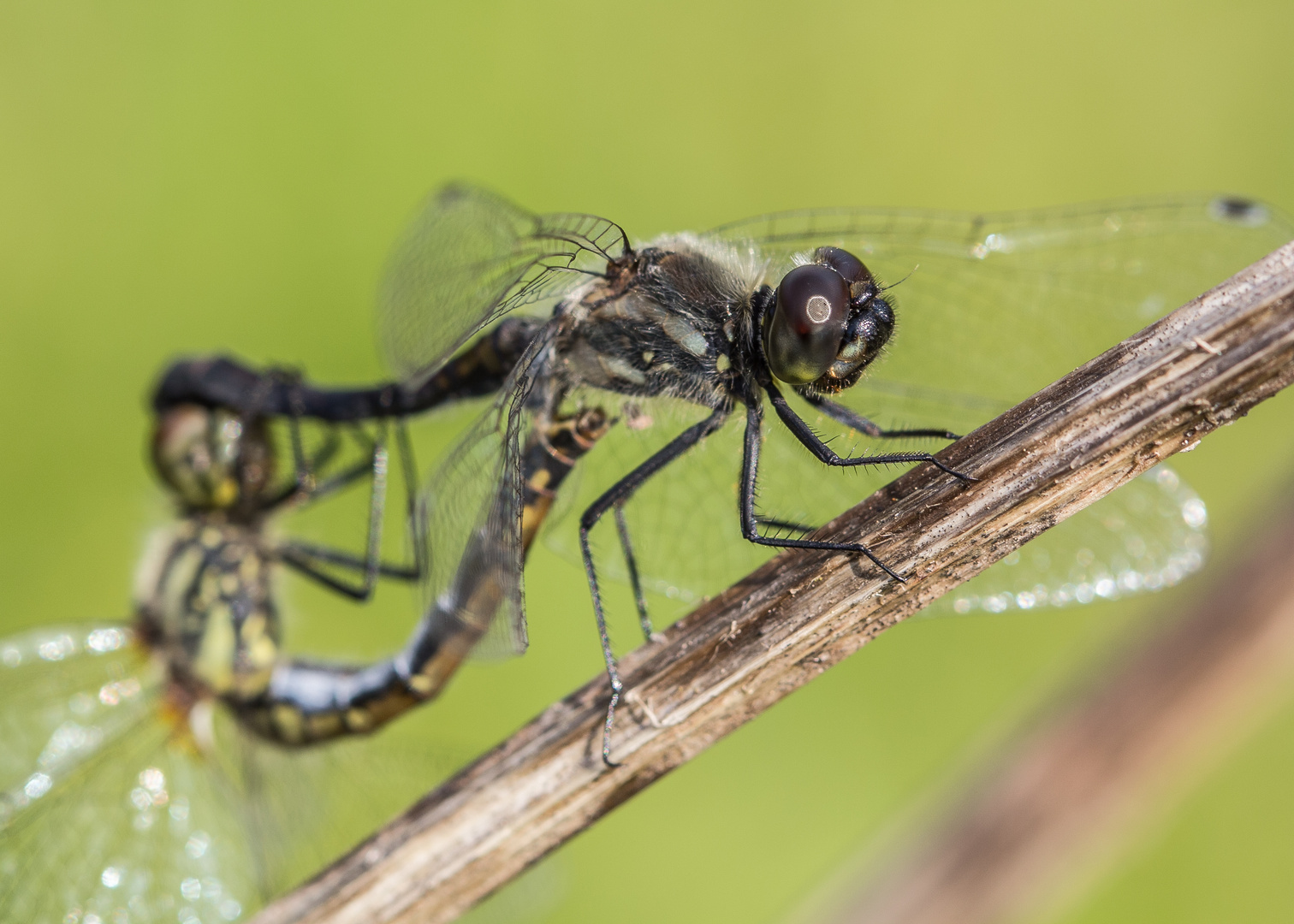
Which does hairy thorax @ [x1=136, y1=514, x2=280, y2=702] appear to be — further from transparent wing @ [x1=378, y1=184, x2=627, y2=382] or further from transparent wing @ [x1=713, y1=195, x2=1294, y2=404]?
transparent wing @ [x1=713, y1=195, x2=1294, y2=404]

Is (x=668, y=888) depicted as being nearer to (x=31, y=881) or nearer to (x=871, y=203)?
(x=31, y=881)

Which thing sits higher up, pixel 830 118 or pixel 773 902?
pixel 830 118

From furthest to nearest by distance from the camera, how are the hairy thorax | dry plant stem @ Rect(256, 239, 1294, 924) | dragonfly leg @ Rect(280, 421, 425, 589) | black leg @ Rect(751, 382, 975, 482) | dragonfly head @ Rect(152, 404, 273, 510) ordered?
the hairy thorax
dragonfly head @ Rect(152, 404, 273, 510)
dragonfly leg @ Rect(280, 421, 425, 589)
black leg @ Rect(751, 382, 975, 482)
dry plant stem @ Rect(256, 239, 1294, 924)

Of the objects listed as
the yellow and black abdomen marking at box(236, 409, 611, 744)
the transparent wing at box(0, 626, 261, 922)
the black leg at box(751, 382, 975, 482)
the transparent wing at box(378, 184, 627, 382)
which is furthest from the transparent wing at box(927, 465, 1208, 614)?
the transparent wing at box(0, 626, 261, 922)

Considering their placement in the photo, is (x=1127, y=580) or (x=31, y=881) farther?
(x=31, y=881)

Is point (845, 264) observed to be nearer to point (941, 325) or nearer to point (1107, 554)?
point (941, 325)

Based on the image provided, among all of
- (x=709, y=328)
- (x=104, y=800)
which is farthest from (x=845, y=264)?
(x=104, y=800)

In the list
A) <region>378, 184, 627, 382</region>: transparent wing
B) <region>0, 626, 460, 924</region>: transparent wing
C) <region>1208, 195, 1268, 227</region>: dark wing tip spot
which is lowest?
<region>0, 626, 460, 924</region>: transparent wing

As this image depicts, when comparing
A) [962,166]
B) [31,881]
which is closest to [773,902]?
[31,881]
